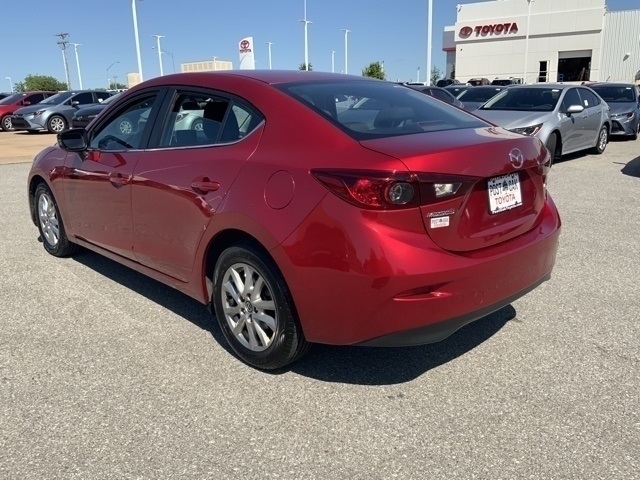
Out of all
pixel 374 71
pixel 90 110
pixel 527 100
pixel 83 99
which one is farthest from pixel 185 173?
pixel 374 71

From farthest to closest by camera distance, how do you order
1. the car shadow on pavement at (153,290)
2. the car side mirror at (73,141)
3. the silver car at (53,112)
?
the silver car at (53,112) < the car side mirror at (73,141) < the car shadow on pavement at (153,290)

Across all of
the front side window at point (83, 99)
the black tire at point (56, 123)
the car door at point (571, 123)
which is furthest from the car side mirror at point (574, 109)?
the front side window at point (83, 99)

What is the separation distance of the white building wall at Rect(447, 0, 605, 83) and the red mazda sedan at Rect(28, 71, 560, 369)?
5232 centimetres

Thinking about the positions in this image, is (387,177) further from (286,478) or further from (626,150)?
(626,150)

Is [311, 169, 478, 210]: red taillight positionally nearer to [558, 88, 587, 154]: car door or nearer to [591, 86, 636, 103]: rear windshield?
[558, 88, 587, 154]: car door

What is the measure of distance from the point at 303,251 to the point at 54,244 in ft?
12.0

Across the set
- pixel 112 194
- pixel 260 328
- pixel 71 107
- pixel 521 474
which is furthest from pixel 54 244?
pixel 71 107

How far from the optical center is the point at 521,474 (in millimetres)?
2402

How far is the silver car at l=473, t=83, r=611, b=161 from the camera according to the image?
33.6 feet

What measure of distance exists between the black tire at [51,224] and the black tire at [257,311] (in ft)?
8.43

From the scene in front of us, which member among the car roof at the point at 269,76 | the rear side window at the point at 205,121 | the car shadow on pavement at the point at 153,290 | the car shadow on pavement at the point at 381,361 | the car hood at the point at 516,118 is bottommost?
the car shadow on pavement at the point at 381,361

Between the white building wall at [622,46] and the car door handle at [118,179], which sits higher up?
the white building wall at [622,46]

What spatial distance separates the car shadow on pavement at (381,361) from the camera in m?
3.23

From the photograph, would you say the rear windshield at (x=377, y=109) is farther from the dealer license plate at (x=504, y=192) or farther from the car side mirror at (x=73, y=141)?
the car side mirror at (x=73, y=141)
